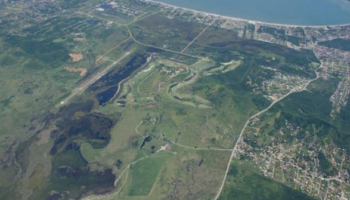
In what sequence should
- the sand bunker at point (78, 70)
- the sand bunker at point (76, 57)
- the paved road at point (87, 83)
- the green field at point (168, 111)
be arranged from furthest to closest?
the sand bunker at point (76, 57)
the sand bunker at point (78, 70)
the paved road at point (87, 83)
the green field at point (168, 111)

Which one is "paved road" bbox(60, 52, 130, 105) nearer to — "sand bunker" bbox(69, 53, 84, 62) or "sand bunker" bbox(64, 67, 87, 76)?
"sand bunker" bbox(64, 67, 87, 76)

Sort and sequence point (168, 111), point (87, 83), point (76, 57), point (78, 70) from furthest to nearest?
1. point (76, 57)
2. point (78, 70)
3. point (87, 83)
4. point (168, 111)

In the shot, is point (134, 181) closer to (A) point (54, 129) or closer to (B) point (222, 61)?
(A) point (54, 129)

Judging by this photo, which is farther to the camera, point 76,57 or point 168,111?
point 76,57

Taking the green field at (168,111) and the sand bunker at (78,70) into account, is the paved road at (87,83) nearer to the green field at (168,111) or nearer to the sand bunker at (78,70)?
the green field at (168,111)

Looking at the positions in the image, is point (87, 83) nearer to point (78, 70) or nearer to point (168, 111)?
point (78, 70)

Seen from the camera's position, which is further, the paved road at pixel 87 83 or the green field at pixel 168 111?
the paved road at pixel 87 83

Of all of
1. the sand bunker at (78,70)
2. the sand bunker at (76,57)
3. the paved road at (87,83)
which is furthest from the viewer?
the sand bunker at (76,57)

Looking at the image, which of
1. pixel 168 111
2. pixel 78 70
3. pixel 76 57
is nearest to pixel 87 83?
pixel 78 70

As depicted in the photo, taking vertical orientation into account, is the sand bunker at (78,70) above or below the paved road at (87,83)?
above

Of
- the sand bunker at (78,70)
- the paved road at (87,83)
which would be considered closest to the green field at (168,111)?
the sand bunker at (78,70)

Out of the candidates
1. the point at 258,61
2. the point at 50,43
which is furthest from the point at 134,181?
the point at 50,43
